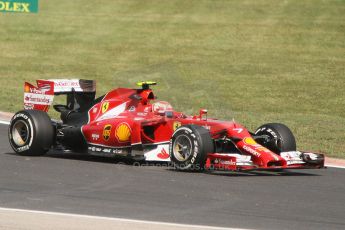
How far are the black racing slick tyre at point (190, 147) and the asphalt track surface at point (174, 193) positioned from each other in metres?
0.15

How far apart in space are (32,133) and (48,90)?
1.10 meters

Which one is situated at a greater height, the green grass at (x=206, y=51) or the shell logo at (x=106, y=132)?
the green grass at (x=206, y=51)

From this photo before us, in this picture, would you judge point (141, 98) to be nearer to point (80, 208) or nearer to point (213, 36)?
point (80, 208)

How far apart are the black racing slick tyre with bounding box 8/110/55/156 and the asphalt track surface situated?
15 cm

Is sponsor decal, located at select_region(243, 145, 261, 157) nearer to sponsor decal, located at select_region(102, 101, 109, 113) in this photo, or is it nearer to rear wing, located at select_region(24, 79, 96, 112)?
sponsor decal, located at select_region(102, 101, 109, 113)

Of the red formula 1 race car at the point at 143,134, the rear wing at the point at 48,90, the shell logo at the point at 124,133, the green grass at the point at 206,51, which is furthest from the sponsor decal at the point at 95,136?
the green grass at the point at 206,51

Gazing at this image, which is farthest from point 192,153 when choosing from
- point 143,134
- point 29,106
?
point 29,106

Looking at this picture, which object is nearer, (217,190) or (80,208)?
(80,208)

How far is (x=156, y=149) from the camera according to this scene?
13492 mm

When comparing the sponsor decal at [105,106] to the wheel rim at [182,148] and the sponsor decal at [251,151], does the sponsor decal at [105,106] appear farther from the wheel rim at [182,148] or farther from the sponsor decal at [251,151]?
the sponsor decal at [251,151]

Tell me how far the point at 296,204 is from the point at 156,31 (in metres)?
23.0

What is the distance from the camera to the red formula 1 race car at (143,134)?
12641mm

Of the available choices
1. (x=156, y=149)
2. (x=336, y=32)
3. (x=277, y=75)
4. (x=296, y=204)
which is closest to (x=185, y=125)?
(x=156, y=149)

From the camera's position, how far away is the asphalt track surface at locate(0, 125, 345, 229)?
962cm
